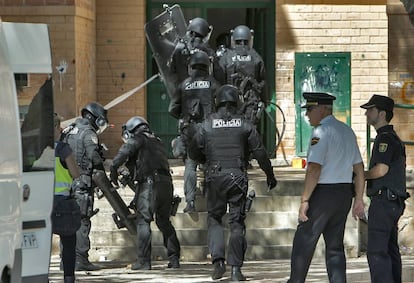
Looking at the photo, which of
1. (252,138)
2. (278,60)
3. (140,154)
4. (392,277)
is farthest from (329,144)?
(278,60)

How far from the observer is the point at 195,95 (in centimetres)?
1530

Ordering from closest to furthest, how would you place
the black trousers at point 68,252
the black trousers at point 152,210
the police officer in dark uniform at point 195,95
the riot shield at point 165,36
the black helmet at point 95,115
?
the black trousers at point 68,252
the black helmet at point 95,115
the black trousers at point 152,210
the police officer in dark uniform at point 195,95
the riot shield at point 165,36

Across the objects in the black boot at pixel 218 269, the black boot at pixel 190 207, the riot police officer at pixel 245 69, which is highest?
the riot police officer at pixel 245 69

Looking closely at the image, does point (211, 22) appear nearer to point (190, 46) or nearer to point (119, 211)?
point (190, 46)

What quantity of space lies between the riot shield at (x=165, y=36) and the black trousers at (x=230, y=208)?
4.80m

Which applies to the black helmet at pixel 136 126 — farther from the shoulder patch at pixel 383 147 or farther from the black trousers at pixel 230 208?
the shoulder patch at pixel 383 147

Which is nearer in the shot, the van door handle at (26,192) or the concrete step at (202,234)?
the van door handle at (26,192)

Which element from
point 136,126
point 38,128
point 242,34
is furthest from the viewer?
point 242,34

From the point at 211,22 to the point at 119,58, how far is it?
1.91m

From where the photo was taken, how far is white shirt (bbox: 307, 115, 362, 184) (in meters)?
10.9

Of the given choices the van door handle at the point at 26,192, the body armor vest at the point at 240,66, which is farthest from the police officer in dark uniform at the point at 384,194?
the body armor vest at the point at 240,66

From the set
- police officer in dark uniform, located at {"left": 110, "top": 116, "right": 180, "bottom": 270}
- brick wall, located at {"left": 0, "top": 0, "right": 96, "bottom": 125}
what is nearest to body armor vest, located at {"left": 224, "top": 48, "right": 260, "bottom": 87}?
police officer in dark uniform, located at {"left": 110, "top": 116, "right": 180, "bottom": 270}

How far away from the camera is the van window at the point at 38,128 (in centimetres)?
978

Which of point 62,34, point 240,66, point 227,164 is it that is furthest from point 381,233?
point 62,34
